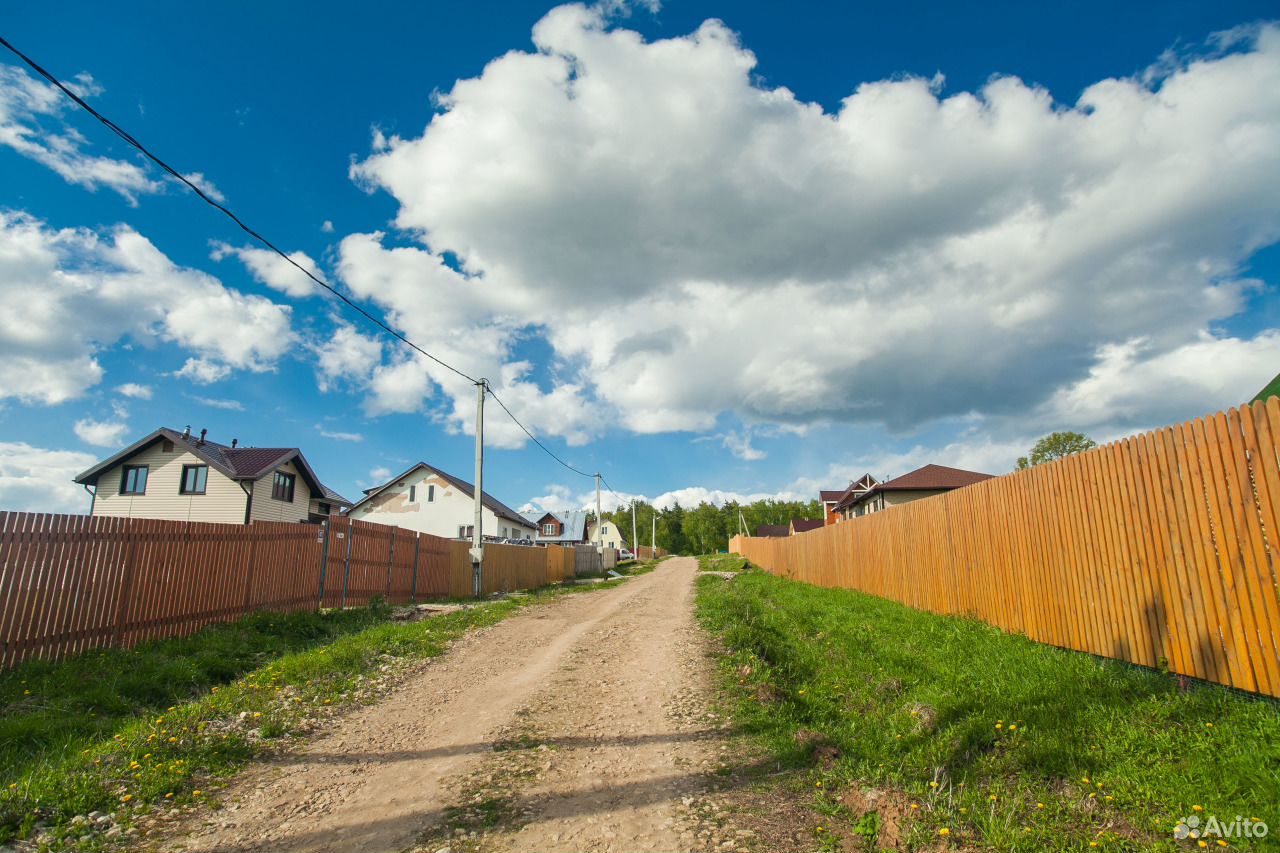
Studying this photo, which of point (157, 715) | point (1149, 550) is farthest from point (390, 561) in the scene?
point (1149, 550)

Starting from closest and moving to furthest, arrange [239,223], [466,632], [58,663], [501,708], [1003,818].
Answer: [1003,818] < [501,708] < [58,663] < [239,223] < [466,632]

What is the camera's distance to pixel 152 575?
29.0 feet

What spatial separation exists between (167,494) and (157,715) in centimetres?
3035

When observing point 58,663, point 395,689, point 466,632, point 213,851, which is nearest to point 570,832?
point 213,851

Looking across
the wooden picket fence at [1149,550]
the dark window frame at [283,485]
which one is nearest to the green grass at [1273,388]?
the wooden picket fence at [1149,550]

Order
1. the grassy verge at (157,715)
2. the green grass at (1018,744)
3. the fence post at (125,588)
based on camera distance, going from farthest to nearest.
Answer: the fence post at (125,588), the grassy verge at (157,715), the green grass at (1018,744)

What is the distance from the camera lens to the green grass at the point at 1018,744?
11.2 ft

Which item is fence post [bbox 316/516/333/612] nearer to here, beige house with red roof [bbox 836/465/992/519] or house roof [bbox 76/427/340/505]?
house roof [bbox 76/427/340/505]

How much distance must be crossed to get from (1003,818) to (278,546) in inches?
471

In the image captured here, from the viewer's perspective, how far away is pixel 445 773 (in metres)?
4.73

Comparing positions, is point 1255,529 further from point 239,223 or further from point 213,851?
point 239,223

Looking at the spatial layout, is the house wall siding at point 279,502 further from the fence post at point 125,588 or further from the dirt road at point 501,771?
the dirt road at point 501,771

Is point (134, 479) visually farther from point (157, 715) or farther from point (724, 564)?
point (724, 564)

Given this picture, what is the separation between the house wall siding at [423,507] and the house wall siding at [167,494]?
14622 mm
